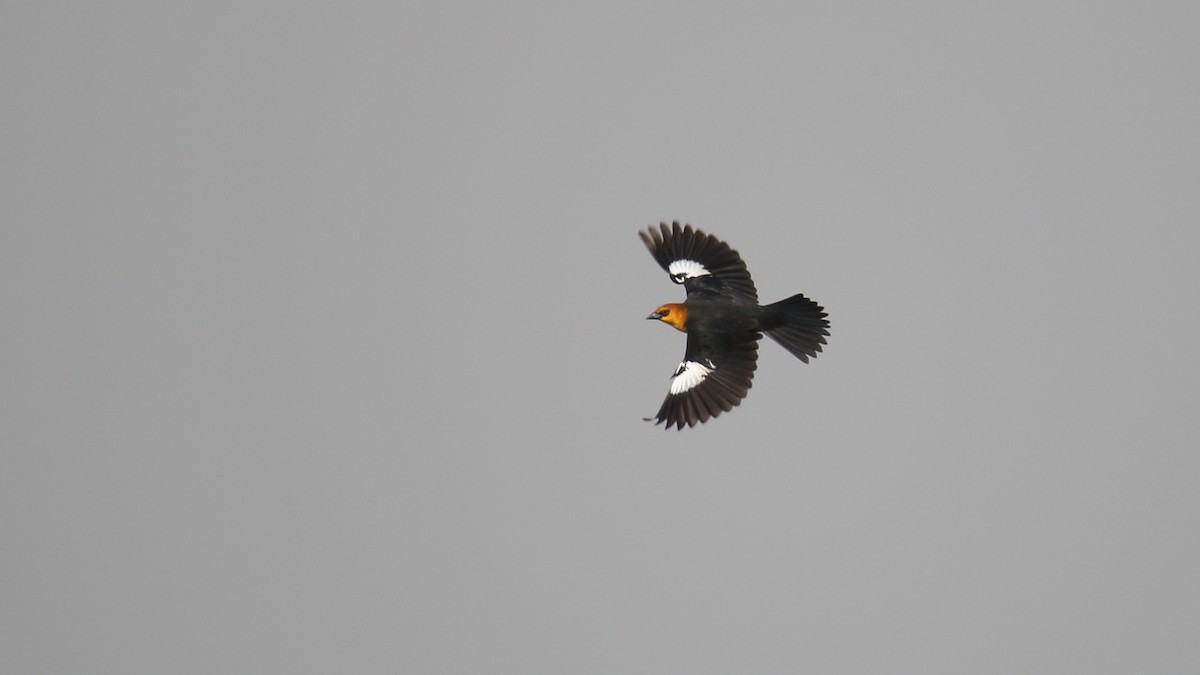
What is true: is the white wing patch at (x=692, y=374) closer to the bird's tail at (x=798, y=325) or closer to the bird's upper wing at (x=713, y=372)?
the bird's upper wing at (x=713, y=372)

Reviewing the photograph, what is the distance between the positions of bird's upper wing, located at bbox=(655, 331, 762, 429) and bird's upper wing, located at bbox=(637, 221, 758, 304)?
3.63 feet

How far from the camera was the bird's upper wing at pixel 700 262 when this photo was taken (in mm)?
25453

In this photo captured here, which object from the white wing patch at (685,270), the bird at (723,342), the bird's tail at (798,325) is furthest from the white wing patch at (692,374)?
the white wing patch at (685,270)

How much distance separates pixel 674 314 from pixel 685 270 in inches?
50.6

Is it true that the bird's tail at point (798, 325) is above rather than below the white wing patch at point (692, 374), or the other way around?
above

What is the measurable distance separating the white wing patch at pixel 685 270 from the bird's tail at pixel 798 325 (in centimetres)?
173

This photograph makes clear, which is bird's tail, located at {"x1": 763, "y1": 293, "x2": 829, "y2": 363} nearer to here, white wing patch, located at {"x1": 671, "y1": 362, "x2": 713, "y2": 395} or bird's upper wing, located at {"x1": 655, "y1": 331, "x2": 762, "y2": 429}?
bird's upper wing, located at {"x1": 655, "y1": 331, "x2": 762, "y2": 429}

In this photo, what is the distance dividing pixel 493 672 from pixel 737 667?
21.9 m

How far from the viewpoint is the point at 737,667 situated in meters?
187

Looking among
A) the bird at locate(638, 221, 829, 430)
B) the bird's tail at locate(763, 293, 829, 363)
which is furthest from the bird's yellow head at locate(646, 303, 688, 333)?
the bird's tail at locate(763, 293, 829, 363)

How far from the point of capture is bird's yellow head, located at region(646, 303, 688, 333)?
81.3 feet

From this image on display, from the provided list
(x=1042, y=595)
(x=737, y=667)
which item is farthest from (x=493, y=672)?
(x=1042, y=595)

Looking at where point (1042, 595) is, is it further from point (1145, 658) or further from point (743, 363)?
point (743, 363)

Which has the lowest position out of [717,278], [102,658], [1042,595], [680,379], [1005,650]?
[680,379]
